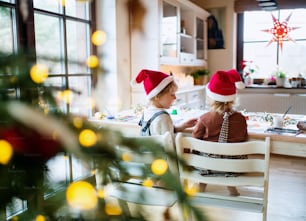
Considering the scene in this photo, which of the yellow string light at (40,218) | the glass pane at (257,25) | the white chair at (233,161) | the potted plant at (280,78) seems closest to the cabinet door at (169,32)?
the glass pane at (257,25)

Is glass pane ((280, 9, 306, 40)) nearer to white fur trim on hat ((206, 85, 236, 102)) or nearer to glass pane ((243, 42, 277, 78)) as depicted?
glass pane ((243, 42, 277, 78))

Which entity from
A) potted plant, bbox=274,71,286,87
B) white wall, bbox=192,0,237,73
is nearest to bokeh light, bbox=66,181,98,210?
potted plant, bbox=274,71,286,87

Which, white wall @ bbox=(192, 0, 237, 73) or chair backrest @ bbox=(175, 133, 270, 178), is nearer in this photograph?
chair backrest @ bbox=(175, 133, 270, 178)

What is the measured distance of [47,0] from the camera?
609 millimetres

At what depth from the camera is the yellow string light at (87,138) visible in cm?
38

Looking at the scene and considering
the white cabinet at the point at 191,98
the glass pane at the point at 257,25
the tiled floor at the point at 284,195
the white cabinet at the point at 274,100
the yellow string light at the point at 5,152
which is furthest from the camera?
the glass pane at the point at 257,25

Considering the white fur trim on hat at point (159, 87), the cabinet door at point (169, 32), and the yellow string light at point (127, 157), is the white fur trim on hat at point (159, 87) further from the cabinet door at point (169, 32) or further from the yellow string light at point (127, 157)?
the cabinet door at point (169, 32)

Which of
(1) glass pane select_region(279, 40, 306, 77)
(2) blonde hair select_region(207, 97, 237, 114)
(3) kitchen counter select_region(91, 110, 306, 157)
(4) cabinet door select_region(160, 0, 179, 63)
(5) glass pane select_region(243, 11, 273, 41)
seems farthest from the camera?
(5) glass pane select_region(243, 11, 273, 41)

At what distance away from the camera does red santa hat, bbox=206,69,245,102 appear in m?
2.34

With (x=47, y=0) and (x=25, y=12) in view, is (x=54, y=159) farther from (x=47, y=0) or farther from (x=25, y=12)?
(x=47, y=0)

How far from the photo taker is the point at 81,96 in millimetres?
439

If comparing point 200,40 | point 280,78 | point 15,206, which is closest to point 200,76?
point 200,40

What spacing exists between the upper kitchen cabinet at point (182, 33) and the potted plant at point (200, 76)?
0.14 m

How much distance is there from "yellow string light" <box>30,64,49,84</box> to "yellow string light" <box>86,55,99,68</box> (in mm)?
53
